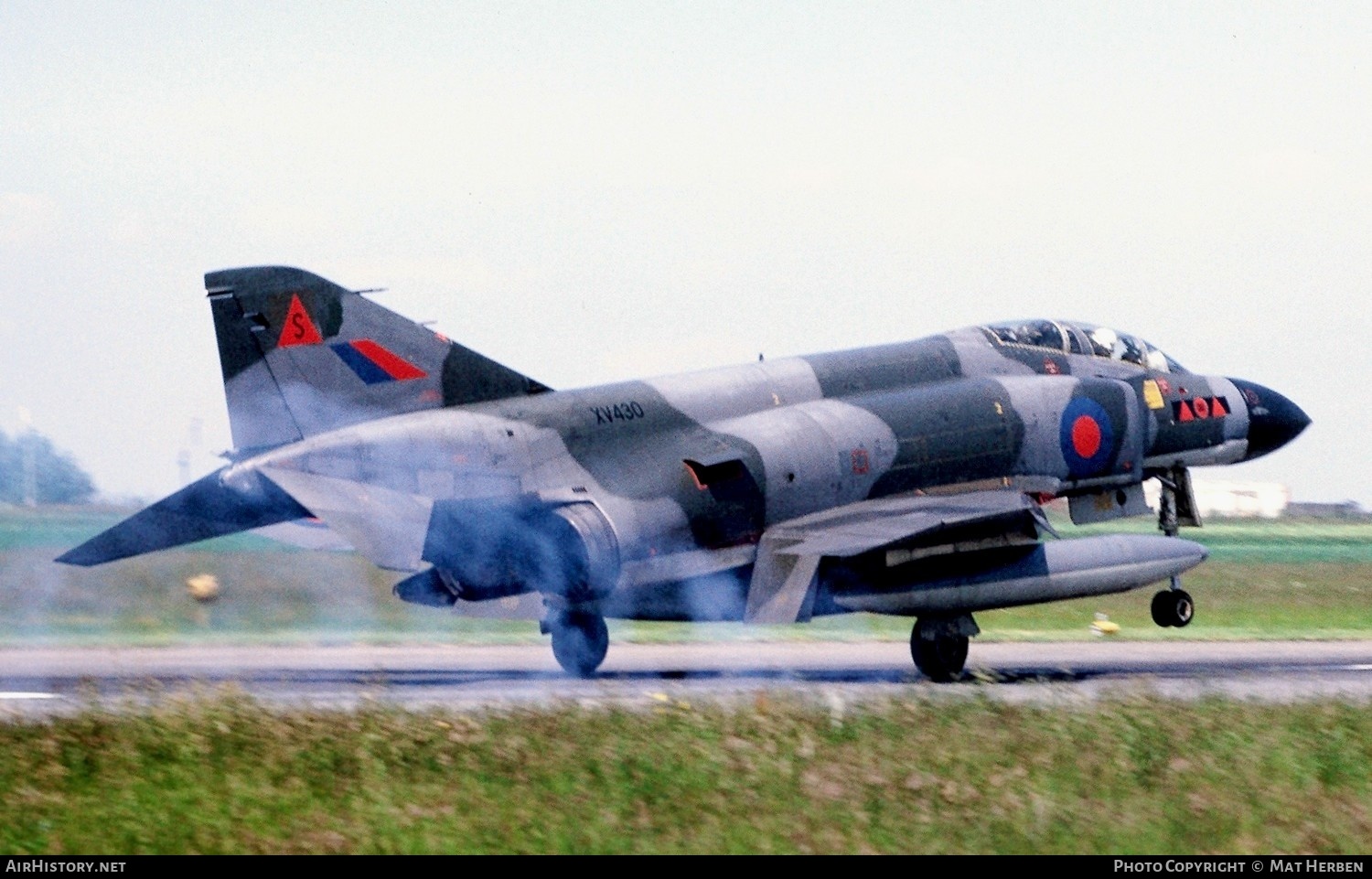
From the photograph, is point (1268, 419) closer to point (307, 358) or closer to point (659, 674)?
point (659, 674)

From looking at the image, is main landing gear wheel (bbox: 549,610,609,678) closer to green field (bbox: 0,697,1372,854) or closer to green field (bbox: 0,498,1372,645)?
green field (bbox: 0,697,1372,854)

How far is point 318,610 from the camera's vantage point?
3212cm

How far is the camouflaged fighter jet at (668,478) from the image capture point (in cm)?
1908

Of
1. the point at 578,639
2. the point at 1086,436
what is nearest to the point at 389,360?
the point at 578,639

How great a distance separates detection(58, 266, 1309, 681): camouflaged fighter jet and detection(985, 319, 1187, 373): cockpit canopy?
0.62 m

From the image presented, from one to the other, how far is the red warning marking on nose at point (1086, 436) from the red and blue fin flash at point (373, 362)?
9023mm

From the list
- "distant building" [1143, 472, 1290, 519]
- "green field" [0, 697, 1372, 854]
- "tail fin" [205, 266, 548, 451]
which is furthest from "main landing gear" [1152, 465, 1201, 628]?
"distant building" [1143, 472, 1290, 519]

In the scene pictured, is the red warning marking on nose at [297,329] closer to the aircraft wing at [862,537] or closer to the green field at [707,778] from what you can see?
the green field at [707,778]

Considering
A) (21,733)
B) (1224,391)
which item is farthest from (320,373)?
(1224,391)

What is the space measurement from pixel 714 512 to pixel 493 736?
7.10 metres

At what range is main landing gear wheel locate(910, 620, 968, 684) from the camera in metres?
21.3

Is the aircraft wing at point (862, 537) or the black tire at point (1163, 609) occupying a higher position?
the aircraft wing at point (862, 537)

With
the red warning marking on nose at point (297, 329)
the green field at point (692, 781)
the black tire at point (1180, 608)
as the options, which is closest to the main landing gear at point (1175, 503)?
the black tire at point (1180, 608)

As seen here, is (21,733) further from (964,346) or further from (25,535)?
(25,535)
